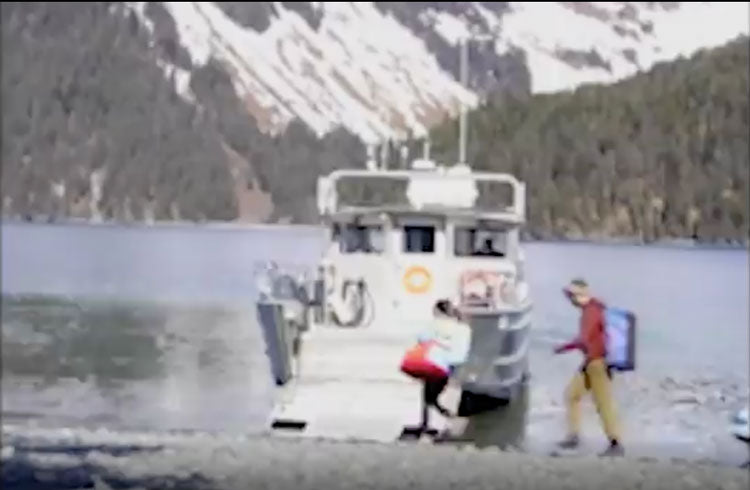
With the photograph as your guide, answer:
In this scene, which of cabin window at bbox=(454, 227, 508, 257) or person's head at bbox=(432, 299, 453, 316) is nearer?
person's head at bbox=(432, 299, 453, 316)

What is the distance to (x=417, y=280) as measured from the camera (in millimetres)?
15438

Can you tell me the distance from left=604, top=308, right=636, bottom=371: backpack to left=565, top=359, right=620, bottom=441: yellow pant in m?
0.11

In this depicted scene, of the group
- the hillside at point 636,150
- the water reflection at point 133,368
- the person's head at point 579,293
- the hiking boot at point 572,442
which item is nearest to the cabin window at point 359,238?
the water reflection at point 133,368

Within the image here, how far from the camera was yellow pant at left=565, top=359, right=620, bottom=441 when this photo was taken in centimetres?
1038

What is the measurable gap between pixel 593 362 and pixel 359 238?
20.0 ft

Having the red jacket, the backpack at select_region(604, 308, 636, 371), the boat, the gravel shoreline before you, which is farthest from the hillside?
the gravel shoreline

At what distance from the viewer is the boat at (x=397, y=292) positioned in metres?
13.7

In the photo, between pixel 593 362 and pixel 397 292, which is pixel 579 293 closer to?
pixel 593 362

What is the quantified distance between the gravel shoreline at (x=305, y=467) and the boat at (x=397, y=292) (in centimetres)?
284

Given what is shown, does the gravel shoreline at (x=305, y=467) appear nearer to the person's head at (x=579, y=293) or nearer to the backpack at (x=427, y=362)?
the backpack at (x=427, y=362)

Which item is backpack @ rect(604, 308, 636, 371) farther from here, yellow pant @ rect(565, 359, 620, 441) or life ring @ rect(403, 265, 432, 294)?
life ring @ rect(403, 265, 432, 294)

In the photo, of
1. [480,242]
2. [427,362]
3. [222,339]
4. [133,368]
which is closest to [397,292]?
[480,242]

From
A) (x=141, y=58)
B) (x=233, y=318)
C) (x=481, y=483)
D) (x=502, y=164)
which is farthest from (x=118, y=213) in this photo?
(x=481, y=483)

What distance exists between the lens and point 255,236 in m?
89.5
